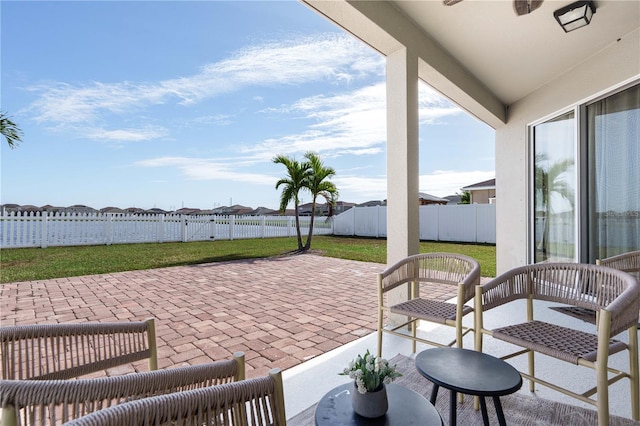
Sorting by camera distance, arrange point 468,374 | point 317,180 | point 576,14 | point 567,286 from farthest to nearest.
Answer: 1. point 317,180
2. point 576,14
3. point 567,286
4. point 468,374

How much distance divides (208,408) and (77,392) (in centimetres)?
32

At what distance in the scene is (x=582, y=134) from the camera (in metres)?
3.93

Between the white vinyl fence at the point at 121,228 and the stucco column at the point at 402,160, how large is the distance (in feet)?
31.0

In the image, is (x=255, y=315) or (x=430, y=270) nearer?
(x=430, y=270)

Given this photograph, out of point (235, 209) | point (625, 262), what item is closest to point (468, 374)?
point (625, 262)

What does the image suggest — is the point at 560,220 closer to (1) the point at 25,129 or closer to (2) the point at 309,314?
(2) the point at 309,314

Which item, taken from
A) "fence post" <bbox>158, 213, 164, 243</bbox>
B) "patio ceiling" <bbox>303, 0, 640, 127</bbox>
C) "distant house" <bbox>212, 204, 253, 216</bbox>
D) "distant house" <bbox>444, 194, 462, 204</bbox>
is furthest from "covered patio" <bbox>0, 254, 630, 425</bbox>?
"distant house" <bbox>444, 194, 462, 204</bbox>

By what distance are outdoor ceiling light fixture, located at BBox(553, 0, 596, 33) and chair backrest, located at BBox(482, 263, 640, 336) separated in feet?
7.51

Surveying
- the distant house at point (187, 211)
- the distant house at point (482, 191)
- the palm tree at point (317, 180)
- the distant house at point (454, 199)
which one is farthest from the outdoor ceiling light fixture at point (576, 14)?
the distant house at point (454, 199)

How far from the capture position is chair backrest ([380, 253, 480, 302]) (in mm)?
2594

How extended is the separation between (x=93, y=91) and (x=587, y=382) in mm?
11436

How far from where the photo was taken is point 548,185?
461 centimetres

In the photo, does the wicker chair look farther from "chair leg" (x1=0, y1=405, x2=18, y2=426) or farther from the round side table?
the round side table

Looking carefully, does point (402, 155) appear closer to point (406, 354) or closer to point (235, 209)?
point (406, 354)
